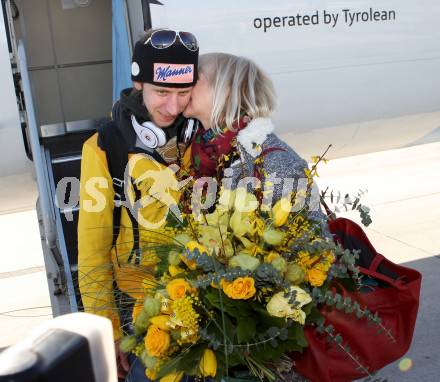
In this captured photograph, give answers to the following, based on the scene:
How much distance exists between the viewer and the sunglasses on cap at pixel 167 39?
226 centimetres

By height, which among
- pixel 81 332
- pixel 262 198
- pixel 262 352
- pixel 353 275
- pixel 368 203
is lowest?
pixel 368 203

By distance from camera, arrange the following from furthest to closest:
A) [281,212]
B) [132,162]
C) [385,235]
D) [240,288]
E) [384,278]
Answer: [385,235] → [132,162] → [384,278] → [281,212] → [240,288]

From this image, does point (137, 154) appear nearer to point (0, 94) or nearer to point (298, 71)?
point (0, 94)

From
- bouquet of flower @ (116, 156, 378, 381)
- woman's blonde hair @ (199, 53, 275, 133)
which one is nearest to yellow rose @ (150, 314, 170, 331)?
bouquet of flower @ (116, 156, 378, 381)

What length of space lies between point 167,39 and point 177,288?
1013 millimetres

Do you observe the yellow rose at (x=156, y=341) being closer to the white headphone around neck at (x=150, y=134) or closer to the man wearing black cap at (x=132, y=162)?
the man wearing black cap at (x=132, y=162)

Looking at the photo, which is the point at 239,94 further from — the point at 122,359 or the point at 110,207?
the point at 122,359

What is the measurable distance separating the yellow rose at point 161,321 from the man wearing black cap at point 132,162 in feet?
1.22

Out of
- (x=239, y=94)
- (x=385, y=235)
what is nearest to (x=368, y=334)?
(x=239, y=94)

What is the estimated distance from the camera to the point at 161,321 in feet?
5.32

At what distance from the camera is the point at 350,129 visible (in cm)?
509

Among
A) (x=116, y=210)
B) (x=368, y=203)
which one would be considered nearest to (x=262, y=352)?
(x=116, y=210)

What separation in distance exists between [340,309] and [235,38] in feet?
9.94

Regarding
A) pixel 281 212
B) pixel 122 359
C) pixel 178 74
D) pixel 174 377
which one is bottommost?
pixel 122 359
